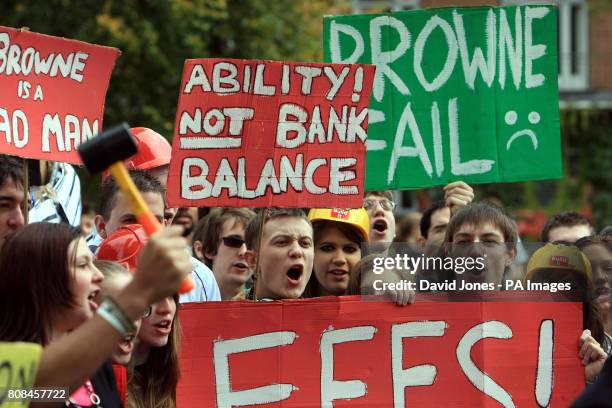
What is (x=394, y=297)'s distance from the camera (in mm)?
4707

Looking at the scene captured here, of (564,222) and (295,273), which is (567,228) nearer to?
(564,222)

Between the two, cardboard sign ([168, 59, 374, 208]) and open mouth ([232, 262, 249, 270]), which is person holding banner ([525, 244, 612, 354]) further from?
open mouth ([232, 262, 249, 270])

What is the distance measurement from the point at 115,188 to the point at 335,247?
111 cm

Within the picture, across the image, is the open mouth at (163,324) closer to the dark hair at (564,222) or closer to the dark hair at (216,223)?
the dark hair at (216,223)

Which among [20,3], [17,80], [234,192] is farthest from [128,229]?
[20,3]

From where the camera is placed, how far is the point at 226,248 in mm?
6410

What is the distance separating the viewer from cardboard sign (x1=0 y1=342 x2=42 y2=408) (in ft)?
9.22

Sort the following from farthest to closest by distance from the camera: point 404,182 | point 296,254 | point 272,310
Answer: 1. point 404,182
2. point 296,254
3. point 272,310

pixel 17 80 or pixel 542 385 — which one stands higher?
pixel 17 80

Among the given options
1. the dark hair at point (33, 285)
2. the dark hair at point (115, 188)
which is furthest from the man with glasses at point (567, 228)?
the dark hair at point (33, 285)

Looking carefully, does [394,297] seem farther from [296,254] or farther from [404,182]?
[404,182]

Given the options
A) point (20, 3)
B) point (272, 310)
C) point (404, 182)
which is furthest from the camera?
point (20, 3)

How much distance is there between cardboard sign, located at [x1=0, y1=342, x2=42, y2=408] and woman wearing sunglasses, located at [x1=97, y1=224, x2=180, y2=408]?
Result: 4.68 feet

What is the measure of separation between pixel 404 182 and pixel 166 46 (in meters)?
9.47
